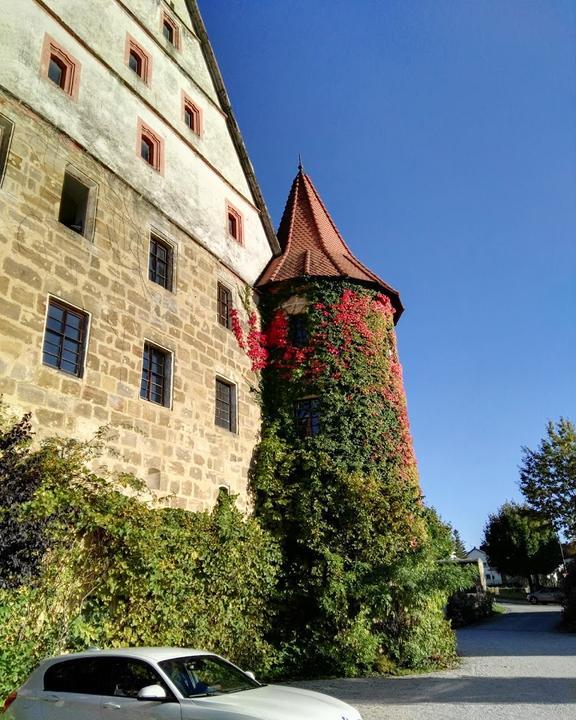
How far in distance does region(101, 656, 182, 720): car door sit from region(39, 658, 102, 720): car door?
0.47 ft

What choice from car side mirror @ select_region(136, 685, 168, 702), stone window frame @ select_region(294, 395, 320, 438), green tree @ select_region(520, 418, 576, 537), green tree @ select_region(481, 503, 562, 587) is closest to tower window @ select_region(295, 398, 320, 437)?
stone window frame @ select_region(294, 395, 320, 438)

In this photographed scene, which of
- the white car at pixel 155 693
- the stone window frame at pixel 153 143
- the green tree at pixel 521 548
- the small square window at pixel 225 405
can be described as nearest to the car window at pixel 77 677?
the white car at pixel 155 693

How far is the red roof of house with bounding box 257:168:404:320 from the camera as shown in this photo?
18.9 metres

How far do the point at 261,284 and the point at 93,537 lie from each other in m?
10.6

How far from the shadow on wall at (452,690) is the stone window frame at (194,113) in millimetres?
15944

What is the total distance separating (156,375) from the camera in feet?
43.9

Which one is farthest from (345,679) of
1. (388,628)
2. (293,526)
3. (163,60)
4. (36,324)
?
(163,60)

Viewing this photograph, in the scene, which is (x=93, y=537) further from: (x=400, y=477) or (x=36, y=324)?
(x=400, y=477)

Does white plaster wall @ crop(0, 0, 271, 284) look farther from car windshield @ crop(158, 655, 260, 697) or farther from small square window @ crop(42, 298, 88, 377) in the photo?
car windshield @ crop(158, 655, 260, 697)

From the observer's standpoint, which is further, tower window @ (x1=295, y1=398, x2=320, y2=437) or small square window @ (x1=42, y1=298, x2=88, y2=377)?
tower window @ (x1=295, y1=398, x2=320, y2=437)

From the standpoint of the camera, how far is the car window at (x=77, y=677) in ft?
19.9

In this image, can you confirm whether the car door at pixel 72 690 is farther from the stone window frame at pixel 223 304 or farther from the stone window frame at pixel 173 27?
the stone window frame at pixel 173 27

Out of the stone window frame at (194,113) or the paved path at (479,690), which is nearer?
the paved path at (479,690)

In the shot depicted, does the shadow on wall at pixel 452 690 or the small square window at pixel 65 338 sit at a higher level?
the small square window at pixel 65 338
